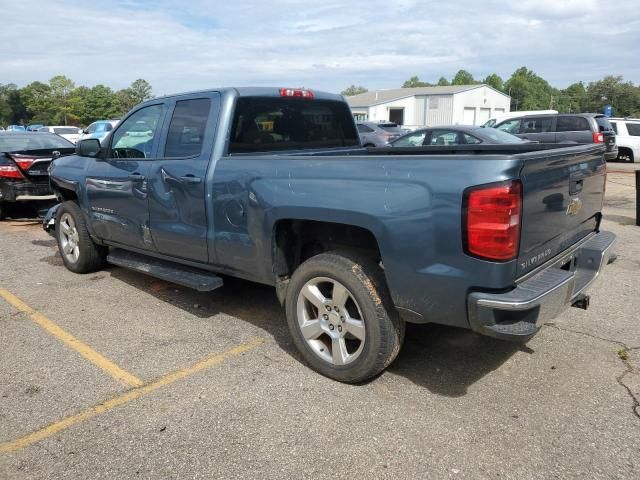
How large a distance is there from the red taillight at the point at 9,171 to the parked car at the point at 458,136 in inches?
314

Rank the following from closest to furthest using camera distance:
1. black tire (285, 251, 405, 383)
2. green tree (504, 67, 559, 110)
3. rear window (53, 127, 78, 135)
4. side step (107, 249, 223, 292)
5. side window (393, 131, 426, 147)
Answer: black tire (285, 251, 405, 383)
side step (107, 249, 223, 292)
side window (393, 131, 426, 147)
rear window (53, 127, 78, 135)
green tree (504, 67, 559, 110)

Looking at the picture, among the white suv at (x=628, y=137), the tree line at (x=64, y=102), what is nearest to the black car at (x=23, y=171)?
the white suv at (x=628, y=137)

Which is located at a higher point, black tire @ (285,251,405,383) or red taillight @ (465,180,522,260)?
red taillight @ (465,180,522,260)

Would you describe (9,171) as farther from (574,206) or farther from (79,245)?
(574,206)

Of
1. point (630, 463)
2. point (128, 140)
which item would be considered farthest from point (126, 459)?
point (128, 140)

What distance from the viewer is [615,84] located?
366ft

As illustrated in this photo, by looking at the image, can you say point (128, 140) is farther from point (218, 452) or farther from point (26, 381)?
point (218, 452)

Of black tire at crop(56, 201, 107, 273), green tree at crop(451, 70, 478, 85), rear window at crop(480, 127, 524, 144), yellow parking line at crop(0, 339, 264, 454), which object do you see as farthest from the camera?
green tree at crop(451, 70, 478, 85)

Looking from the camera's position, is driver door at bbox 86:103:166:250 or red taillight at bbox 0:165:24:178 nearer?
driver door at bbox 86:103:166:250

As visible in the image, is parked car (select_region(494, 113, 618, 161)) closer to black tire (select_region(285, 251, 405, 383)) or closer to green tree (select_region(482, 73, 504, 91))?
black tire (select_region(285, 251, 405, 383))

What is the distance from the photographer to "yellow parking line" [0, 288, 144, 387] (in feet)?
11.9

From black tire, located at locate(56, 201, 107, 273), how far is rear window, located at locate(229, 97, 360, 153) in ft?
8.51

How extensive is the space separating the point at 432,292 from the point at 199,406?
1.57 metres

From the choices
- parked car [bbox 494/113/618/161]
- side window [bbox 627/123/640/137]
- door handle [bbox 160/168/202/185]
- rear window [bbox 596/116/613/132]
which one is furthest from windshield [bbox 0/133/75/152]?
side window [bbox 627/123/640/137]
